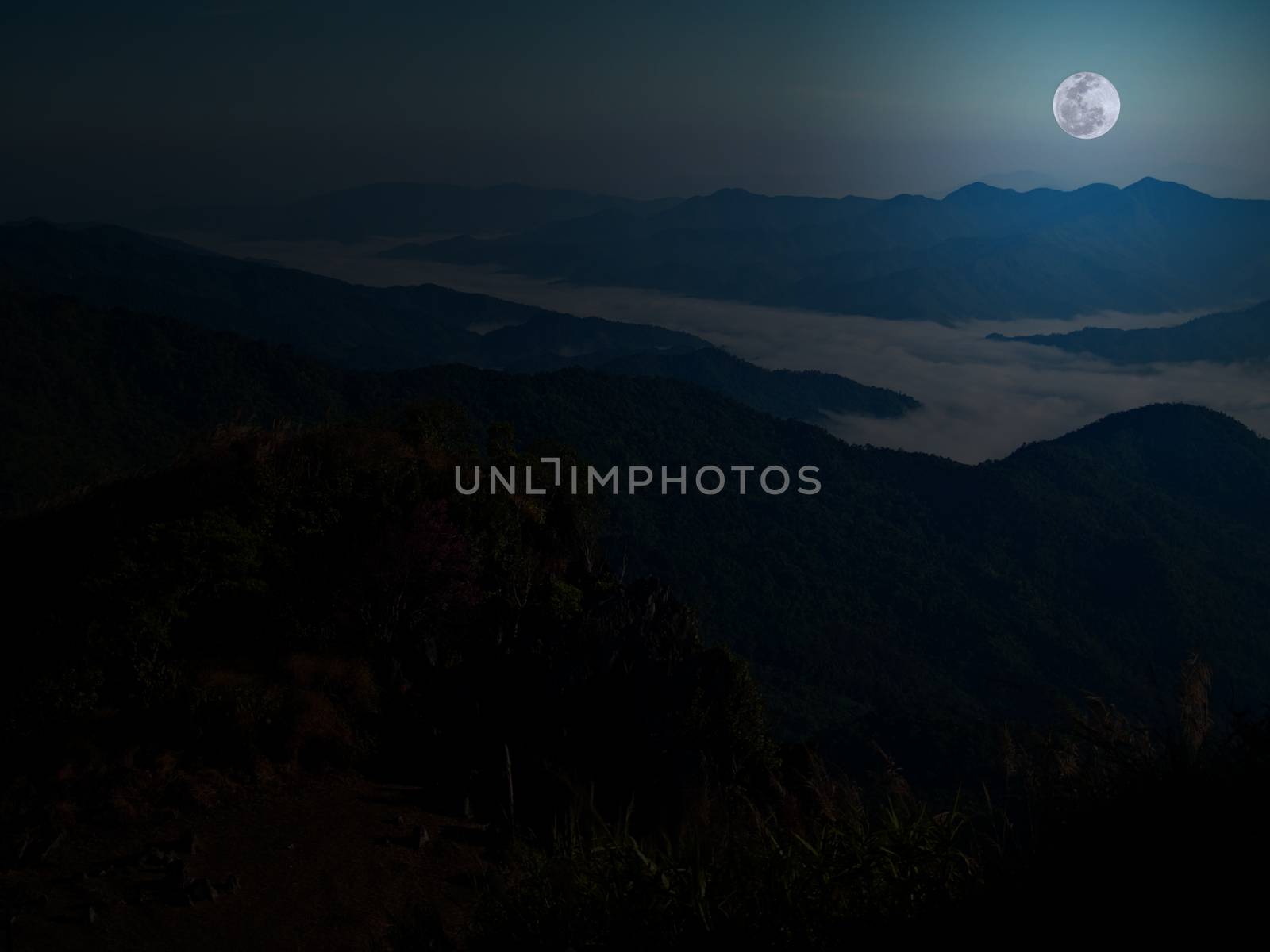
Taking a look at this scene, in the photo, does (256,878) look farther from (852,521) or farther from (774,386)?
(774,386)

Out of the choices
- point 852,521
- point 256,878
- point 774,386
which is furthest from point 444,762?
point 774,386

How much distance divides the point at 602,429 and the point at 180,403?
35662 mm

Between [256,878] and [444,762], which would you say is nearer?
[256,878]

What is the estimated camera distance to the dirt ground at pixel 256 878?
260 inches

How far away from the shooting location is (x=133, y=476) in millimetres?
12531

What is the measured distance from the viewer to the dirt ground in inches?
260

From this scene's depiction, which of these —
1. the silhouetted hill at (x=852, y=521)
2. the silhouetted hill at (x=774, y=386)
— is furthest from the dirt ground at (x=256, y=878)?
the silhouetted hill at (x=774, y=386)

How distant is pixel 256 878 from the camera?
7.39m

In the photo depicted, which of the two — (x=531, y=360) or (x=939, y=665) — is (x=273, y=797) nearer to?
(x=939, y=665)

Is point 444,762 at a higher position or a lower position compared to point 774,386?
lower

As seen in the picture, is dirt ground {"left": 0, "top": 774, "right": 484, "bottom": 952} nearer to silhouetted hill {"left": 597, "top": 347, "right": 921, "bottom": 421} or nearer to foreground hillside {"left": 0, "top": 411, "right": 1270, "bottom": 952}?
foreground hillside {"left": 0, "top": 411, "right": 1270, "bottom": 952}

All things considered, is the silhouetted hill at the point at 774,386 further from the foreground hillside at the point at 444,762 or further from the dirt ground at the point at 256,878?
the dirt ground at the point at 256,878

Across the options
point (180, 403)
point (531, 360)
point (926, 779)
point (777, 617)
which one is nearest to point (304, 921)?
point (926, 779)

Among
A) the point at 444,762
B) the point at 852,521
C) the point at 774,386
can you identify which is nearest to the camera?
the point at 444,762
